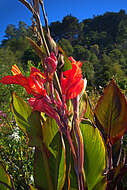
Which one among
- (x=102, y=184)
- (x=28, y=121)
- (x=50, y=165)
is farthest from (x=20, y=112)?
(x=102, y=184)

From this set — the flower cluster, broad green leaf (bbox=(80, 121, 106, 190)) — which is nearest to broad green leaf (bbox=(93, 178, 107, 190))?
broad green leaf (bbox=(80, 121, 106, 190))

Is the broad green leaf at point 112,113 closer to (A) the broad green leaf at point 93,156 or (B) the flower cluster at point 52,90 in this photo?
(A) the broad green leaf at point 93,156

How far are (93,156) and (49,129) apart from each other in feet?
0.47

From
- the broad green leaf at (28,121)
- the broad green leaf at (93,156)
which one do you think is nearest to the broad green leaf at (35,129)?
the broad green leaf at (28,121)

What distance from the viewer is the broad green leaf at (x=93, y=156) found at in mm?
487

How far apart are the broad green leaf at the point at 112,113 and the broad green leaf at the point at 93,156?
0.19ft

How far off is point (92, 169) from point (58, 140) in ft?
0.42

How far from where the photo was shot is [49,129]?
51 centimetres

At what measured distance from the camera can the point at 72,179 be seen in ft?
1.70

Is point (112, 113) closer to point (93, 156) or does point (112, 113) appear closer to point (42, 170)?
point (93, 156)

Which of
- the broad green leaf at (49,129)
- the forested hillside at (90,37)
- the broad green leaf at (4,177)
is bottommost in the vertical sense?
the broad green leaf at (4,177)

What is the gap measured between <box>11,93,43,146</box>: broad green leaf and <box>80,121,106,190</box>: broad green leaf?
5.0 inches

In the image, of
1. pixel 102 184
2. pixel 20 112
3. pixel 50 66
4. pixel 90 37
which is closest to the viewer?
pixel 50 66

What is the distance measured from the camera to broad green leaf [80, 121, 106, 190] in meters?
0.49
